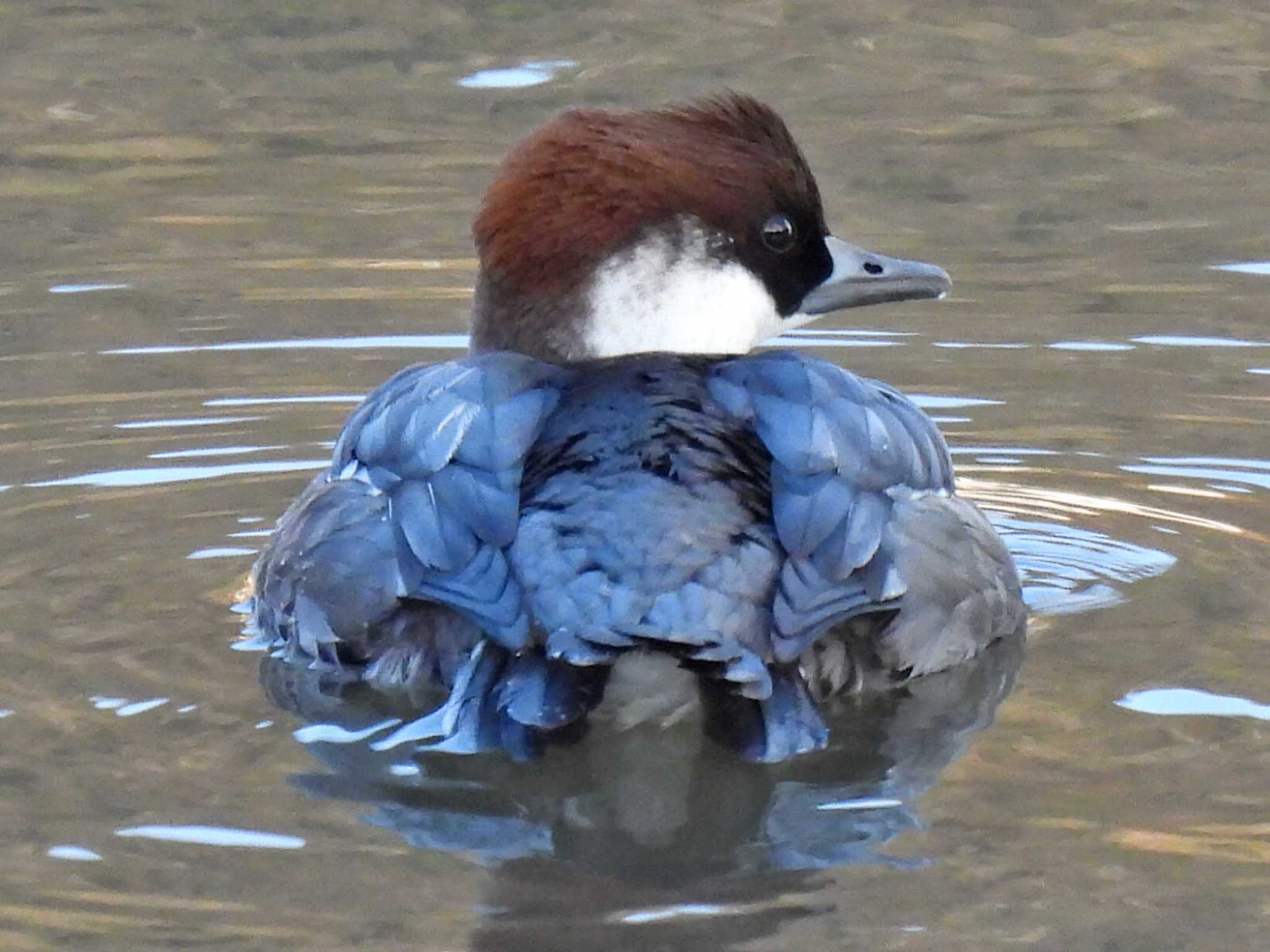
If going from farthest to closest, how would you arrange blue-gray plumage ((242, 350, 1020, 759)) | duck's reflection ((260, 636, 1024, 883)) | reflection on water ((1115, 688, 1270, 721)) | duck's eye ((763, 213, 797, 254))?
duck's eye ((763, 213, 797, 254)) → reflection on water ((1115, 688, 1270, 721)) → blue-gray plumage ((242, 350, 1020, 759)) → duck's reflection ((260, 636, 1024, 883))

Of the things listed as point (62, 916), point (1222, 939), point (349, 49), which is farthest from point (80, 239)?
point (1222, 939)

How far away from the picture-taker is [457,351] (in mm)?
9672

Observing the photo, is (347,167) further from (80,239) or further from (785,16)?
(785,16)

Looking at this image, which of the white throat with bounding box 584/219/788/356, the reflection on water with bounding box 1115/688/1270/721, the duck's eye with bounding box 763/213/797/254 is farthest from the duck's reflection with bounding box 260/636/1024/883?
Answer: the duck's eye with bounding box 763/213/797/254

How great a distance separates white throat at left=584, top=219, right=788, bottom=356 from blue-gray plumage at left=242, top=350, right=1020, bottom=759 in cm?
41

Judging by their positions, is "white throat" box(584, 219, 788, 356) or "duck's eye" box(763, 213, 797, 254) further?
"duck's eye" box(763, 213, 797, 254)

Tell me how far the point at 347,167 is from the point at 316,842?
6892 mm

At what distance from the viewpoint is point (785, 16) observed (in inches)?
544

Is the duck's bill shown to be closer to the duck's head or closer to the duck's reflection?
the duck's head

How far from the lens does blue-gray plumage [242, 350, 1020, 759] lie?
5.69m

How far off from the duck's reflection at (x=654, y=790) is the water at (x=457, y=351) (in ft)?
0.05

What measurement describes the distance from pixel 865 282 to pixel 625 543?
2003 millimetres

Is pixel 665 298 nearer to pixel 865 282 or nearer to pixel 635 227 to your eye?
pixel 635 227

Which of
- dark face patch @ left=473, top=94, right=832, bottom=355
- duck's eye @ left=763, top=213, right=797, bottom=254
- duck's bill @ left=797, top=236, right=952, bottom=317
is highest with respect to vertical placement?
dark face patch @ left=473, top=94, right=832, bottom=355
